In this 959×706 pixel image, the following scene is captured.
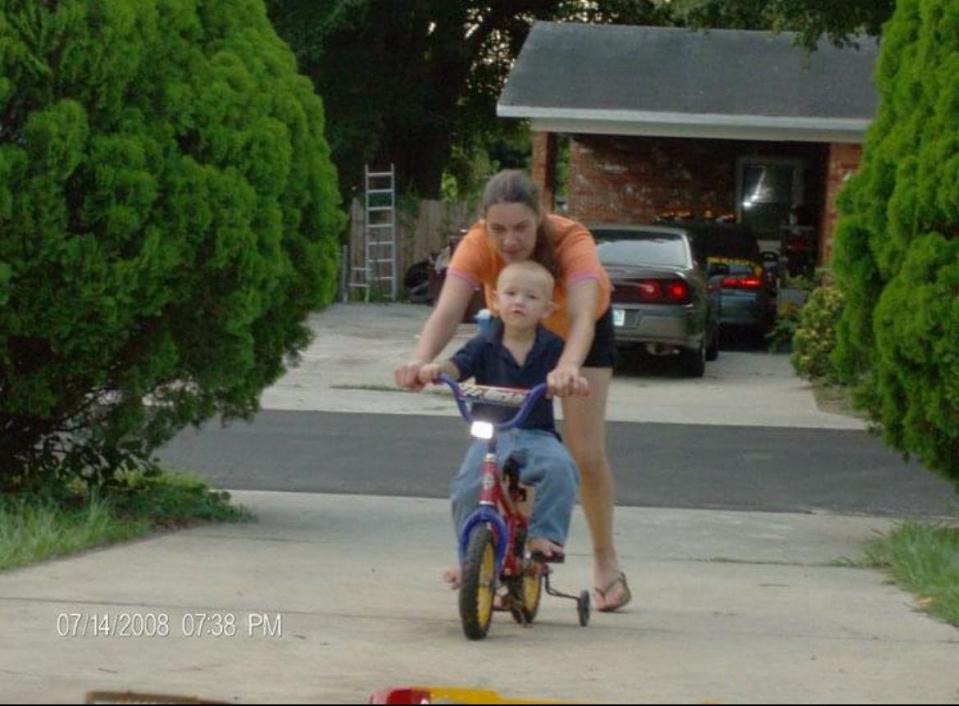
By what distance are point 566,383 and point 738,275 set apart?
18.4 m

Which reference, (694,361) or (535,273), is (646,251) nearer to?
(694,361)

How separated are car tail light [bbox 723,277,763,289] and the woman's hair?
58.1ft

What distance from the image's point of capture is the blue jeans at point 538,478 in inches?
267

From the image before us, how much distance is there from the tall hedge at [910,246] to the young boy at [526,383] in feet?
9.20

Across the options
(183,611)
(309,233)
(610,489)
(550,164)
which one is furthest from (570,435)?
(550,164)

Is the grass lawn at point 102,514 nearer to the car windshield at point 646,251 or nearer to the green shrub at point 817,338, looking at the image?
the green shrub at point 817,338

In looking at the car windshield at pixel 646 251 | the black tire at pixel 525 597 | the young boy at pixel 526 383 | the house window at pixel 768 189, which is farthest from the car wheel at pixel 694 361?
the young boy at pixel 526 383

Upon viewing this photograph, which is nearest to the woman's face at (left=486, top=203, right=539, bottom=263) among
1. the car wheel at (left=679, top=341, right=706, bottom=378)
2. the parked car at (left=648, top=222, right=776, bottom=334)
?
the car wheel at (left=679, top=341, right=706, bottom=378)

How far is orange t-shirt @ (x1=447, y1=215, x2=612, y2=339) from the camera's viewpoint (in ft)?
23.1

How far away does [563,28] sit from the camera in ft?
102

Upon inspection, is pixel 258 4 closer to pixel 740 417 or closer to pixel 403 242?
pixel 740 417

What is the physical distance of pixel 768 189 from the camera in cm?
3172

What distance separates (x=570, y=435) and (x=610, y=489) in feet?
1.09

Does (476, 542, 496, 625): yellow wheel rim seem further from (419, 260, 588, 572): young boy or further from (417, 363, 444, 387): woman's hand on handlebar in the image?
(417, 363, 444, 387): woman's hand on handlebar
